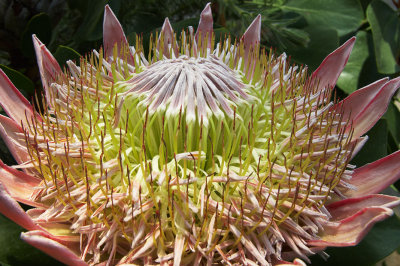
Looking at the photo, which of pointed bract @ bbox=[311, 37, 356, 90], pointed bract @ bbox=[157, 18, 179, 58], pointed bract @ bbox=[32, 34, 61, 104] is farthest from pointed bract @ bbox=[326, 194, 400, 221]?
pointed bract @ bbox=[32, 34, 61, 104]

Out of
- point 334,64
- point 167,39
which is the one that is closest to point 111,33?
point 167,39

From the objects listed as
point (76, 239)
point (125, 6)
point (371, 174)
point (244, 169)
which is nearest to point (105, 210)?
point (76, 239)

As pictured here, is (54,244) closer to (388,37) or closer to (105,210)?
(105,210)

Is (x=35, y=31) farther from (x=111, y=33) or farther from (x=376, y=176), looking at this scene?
(x=376, y=176)

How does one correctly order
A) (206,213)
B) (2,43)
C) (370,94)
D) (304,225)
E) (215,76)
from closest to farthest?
(206,213) → (304,225) → (215,76) → (370,94) → (2,43)

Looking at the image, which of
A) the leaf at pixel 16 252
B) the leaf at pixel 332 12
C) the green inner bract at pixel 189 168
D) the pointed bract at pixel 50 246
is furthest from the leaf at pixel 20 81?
the leaf at pixel 332 12

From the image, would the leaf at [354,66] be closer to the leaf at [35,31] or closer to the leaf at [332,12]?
the leaf at [332,12]
